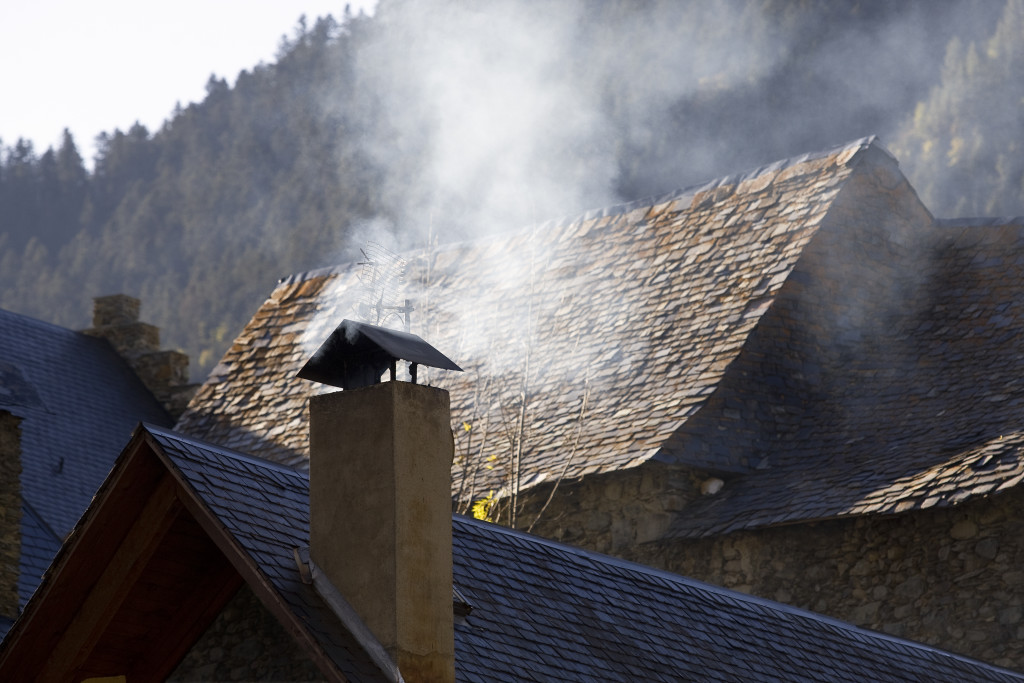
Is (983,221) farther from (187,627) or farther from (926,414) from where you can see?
(187,627)

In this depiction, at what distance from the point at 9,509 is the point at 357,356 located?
476cm

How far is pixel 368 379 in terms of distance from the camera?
7.90 meters

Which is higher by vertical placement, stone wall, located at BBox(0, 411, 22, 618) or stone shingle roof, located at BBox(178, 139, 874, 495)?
stone shingle roof, located at BBox(178, 139, 874, 495)

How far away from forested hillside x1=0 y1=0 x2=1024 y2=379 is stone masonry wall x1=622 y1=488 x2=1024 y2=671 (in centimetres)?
2225

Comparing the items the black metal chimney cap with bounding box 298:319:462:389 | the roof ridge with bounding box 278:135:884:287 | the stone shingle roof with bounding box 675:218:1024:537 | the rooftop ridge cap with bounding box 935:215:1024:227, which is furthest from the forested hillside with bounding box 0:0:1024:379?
the black metal chimney cap with bounding box 298:319:462:389

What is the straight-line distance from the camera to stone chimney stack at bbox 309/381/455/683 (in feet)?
23.4

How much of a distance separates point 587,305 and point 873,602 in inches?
222

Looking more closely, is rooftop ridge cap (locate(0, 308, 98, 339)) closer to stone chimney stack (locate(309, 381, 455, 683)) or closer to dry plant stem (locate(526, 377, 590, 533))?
dry plant stem (locate(526, 377, 590, 533))

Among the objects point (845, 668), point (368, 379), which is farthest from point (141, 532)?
point (845, 668)

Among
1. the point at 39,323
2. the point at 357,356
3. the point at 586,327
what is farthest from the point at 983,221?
the point at 39,323

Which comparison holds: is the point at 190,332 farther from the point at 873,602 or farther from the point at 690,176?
the point at 873,602

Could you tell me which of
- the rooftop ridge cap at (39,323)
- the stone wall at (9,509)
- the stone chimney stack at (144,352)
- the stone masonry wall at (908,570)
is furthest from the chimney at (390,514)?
the stone chimney stack at (144,352)

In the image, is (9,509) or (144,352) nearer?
(9,509)

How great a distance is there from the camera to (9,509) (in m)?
11.6
